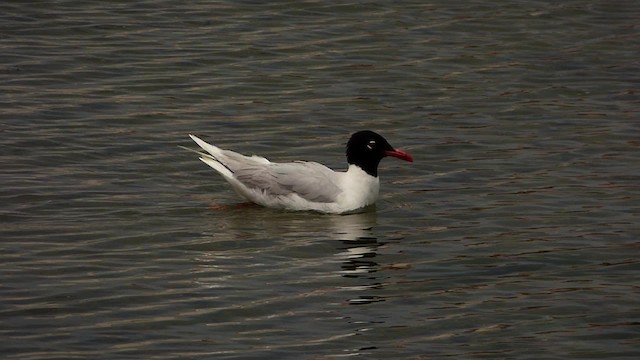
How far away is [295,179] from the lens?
13.7 m

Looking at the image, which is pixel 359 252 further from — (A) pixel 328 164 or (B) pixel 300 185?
(A) pixel 328 164

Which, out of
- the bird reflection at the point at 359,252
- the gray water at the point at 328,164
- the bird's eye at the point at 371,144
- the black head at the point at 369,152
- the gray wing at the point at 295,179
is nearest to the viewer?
the gray water at the point at 328,164

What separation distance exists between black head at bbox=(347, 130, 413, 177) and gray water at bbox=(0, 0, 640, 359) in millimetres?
405

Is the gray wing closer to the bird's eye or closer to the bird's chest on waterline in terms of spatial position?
the bird's chest on waterline

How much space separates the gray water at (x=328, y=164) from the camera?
1048 centimetres

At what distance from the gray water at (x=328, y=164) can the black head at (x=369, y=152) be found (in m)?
0.41

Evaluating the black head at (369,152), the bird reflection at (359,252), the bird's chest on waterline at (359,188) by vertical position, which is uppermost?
the black head at (369,152)

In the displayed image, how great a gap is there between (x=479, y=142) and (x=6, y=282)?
20.2 ft

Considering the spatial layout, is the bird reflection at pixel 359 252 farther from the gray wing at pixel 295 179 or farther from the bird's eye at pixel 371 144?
the bird's eye at pixel 371 144

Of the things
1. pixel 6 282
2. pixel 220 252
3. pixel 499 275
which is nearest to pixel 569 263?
pixel 499 275

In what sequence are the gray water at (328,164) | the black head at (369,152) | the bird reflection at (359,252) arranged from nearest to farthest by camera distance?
the gray water at (328,164), the bird reflection at (359,252), the black head at (369,152)

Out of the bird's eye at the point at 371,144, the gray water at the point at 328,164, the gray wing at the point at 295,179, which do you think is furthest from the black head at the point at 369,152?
the gray water at the point at 328,164

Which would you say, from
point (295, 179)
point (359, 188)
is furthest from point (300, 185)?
point (359, 188)

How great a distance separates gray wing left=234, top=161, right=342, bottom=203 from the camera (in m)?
13.6
